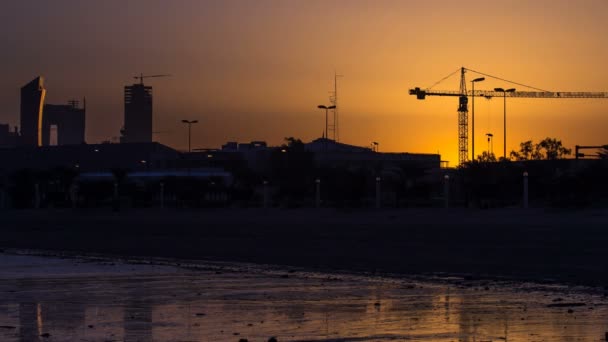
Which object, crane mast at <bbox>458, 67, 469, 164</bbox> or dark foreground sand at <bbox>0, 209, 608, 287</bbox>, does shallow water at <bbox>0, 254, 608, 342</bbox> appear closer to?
dark foreground sand at <bbox>0, 209, 608, 287</bbox>

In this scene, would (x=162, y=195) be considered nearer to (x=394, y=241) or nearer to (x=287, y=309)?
(x=394, y=241)

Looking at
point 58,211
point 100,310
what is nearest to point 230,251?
point 100,310

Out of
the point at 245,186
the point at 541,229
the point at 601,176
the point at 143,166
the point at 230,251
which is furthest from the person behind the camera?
the point at 143,166

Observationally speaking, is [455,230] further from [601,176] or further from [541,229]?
[601,176]

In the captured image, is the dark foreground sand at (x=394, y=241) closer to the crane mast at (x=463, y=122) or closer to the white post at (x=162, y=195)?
the white post at (x=162, y=195)

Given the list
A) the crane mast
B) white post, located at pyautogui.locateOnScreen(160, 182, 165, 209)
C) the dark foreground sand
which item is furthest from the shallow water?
the crane mast

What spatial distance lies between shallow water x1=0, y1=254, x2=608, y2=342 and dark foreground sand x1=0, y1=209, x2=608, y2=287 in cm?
326

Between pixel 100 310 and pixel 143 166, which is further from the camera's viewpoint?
pixel 143 166

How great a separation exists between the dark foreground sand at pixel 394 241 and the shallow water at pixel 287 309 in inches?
128

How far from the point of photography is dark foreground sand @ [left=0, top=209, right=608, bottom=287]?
27734 mm

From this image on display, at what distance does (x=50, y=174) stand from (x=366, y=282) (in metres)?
105

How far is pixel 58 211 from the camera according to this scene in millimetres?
99000

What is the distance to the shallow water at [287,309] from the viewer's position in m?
15.1

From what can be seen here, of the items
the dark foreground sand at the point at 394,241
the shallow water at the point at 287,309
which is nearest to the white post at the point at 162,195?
the dark foreground sand at the point at 394,241
